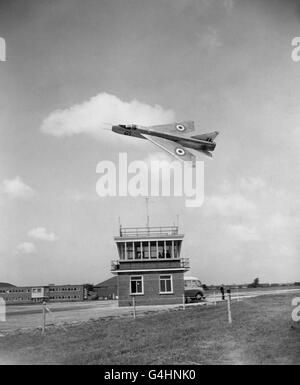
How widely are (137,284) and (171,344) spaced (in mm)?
22741

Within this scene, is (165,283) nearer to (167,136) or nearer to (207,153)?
(207,153)

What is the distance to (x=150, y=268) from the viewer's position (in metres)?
33.5

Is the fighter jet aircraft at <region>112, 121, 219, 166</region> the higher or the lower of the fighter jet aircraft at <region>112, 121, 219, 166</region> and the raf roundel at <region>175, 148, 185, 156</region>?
the higher

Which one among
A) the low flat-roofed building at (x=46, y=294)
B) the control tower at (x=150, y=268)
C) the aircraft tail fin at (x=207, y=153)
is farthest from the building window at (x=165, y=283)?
the low flat-roofed building at (x=46, y=294)

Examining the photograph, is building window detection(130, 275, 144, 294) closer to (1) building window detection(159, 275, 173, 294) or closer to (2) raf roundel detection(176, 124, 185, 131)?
(1) building window detection(159, 275, 173, 294)

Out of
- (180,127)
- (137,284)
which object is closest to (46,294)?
(137,284)

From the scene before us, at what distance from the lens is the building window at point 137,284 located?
3316 centimetres

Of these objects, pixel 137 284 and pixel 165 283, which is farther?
pixel 165 283

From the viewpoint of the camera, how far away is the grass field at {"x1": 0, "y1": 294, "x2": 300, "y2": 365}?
9359 mm

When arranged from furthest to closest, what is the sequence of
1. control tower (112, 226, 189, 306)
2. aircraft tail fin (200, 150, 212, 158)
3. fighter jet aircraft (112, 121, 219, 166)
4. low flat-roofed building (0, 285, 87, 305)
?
low flat-roofed building (0, 285, 87, 305) < control tower (112, 226, 189, 306) < aircraft tail fin (200, 150, 212, 158) < fighter jet aircraft (112, 121, 219, 166)

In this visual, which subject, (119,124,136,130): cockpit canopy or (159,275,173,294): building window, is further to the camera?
(159,275,173,294): building window

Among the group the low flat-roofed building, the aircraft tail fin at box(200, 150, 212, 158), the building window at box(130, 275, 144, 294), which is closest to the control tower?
the building window at box(130, 275, 144, 294)
